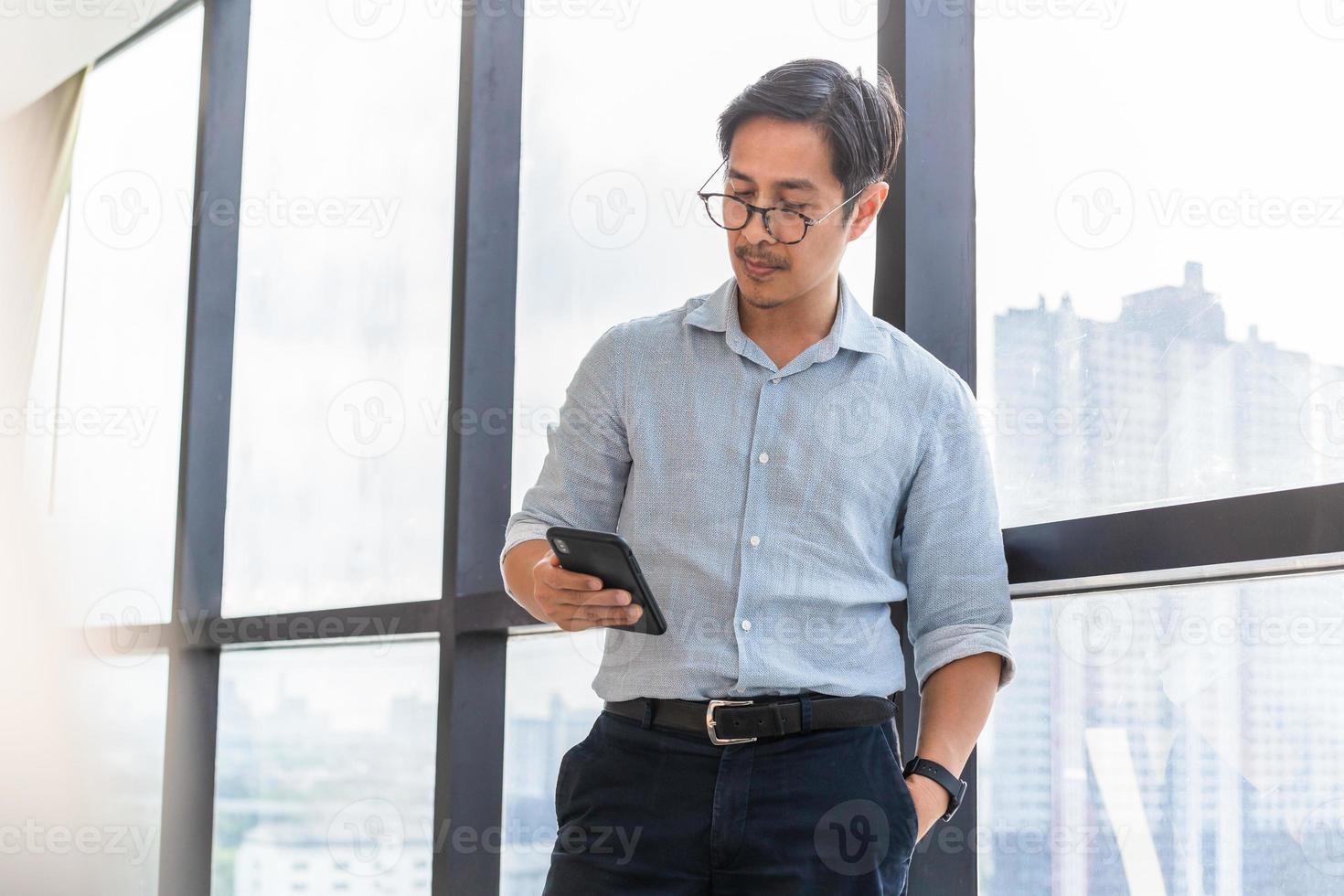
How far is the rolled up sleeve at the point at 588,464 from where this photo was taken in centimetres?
176

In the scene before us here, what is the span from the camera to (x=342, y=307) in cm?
366

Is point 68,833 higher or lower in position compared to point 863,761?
lower

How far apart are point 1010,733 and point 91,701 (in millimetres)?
3778

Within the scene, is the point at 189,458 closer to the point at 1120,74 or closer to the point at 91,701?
the point at 91,701

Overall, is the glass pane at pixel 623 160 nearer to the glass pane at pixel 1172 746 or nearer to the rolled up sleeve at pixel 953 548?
the rolled up sleeve at pixel 953 548

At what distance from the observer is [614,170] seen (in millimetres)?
2730

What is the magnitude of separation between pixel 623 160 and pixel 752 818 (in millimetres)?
1600

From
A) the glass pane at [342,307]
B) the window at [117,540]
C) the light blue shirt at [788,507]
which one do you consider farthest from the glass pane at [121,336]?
the light blue shirt at [788,507]

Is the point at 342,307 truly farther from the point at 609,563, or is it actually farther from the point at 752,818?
the point at 752,818

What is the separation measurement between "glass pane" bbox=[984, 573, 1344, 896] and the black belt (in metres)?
0.32

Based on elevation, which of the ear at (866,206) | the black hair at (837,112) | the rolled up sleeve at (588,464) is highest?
the black hair at (837,112)

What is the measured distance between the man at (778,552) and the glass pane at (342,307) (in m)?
1.48

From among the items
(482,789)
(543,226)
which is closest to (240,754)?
(482,789)

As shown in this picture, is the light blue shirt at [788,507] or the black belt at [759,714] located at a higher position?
the light blue shirt at [788,507]
